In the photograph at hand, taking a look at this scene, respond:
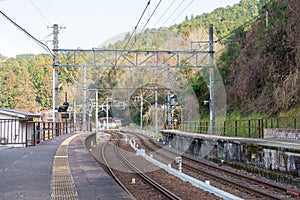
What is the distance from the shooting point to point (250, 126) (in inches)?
985

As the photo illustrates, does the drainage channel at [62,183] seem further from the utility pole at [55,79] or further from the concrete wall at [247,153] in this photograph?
the utility pole at [55,79]

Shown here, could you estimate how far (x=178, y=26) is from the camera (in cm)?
8331

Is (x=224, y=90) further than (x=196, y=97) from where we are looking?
No

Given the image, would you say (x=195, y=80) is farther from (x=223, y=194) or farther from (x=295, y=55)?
(x=223, y=194)

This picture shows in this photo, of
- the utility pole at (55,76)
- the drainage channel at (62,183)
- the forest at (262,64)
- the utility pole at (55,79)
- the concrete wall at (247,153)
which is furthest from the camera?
the utility pole at (55,79)

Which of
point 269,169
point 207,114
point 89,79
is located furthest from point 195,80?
point 89,79

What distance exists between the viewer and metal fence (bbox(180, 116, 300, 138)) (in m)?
21.8

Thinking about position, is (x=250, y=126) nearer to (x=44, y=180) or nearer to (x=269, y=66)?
(x=269, y=66)

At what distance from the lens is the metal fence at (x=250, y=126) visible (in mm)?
21750

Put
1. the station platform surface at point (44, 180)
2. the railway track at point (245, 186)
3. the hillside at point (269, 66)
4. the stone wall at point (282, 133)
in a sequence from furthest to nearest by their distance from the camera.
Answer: the hillside at point (269, 66)
the stone wall at point (282, 133)
the railway track at point (245, 186)
the station platform surface at point (44, 180)

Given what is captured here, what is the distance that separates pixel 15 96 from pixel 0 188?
6821 cm

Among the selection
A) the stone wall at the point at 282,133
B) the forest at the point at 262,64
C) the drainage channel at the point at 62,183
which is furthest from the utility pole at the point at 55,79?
the drainage channel at the point at 62,183

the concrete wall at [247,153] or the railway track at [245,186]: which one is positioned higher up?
the concrete wall at [247,153]

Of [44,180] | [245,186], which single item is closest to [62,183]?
[44,180]
